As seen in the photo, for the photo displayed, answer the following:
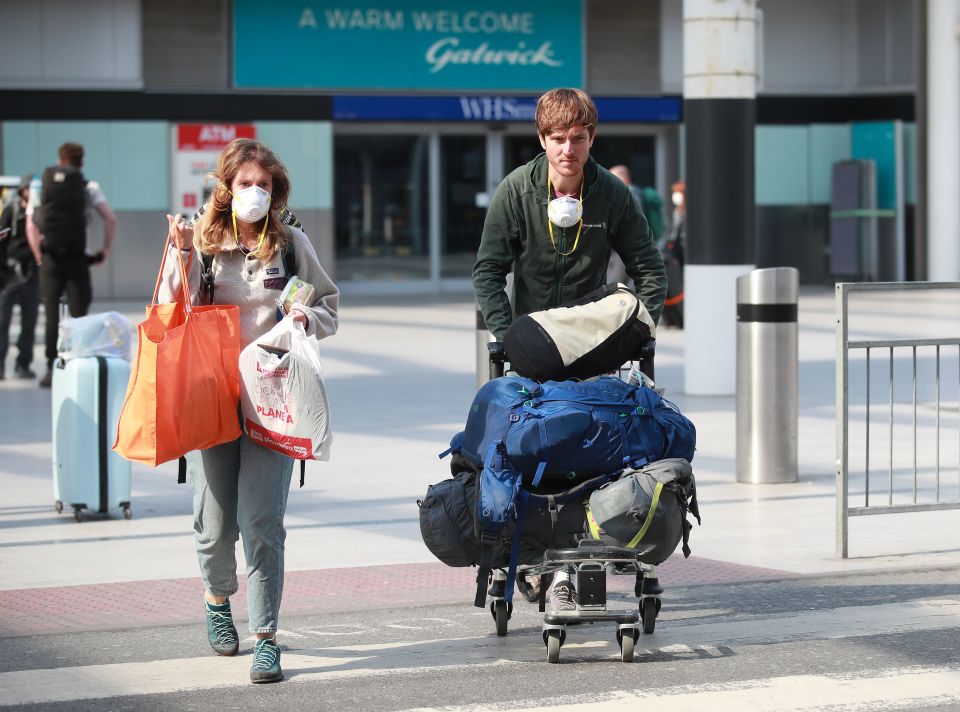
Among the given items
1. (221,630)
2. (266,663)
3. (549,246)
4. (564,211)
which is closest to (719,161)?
(549,246)

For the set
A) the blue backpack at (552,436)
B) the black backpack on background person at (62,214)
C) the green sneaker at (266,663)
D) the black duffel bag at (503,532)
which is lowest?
the green sneaker at (266,663)

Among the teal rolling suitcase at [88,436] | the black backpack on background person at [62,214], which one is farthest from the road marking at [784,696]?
the black backpack on background person at [62,214]

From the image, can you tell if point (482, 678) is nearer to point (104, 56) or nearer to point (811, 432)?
point (811, 432)

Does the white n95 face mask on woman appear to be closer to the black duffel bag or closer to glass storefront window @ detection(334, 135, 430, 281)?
the black duffel bag

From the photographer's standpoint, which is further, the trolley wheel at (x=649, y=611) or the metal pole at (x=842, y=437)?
the metal pole at (x=842, y=437)

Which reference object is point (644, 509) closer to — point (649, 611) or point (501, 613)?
point (649, 611)

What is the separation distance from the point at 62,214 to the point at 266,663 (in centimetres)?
878

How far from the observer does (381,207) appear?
25.8 metres

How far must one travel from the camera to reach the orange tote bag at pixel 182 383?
5.22 metres

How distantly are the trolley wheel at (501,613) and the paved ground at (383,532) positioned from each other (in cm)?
10

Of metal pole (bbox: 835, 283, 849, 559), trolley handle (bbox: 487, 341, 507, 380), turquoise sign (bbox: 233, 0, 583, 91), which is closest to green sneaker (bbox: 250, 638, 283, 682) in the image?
trolley handle (bbox: 487, 341, 507, 380)

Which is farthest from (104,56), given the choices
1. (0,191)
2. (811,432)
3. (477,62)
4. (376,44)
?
(811,432)

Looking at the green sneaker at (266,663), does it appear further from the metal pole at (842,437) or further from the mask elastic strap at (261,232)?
the metal pole at (842,437)

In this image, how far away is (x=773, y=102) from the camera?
27.0 metres
